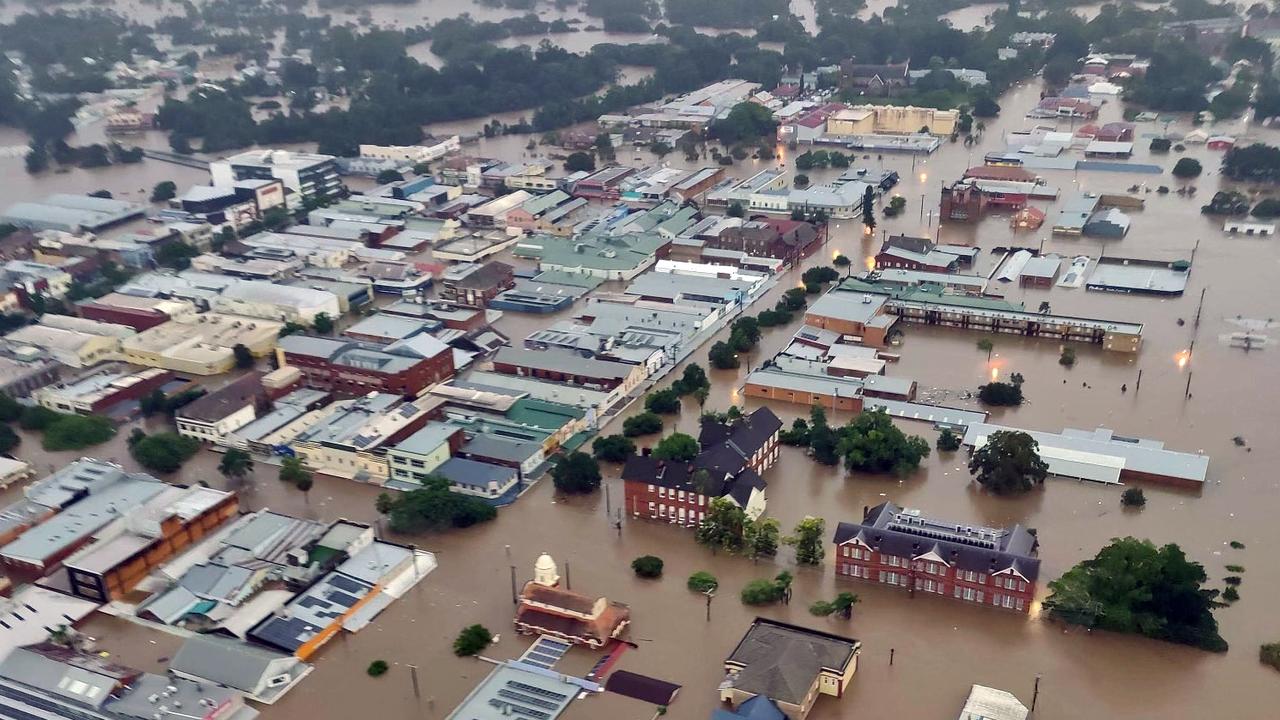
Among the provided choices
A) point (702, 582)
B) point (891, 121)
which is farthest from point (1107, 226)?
point (702, 582)

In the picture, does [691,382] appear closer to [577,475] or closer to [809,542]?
[577,475]

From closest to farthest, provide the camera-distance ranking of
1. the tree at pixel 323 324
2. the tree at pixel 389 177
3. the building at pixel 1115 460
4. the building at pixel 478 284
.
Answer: the building at pixel 1115 460 < the tree at pixel 323 324 < the building at pixel 478 284 < the tree at pixel 389 177

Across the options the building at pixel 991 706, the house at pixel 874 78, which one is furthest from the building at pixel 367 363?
the house at pixel 874 78

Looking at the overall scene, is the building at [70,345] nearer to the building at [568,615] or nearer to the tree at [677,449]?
the tree at [677,449]

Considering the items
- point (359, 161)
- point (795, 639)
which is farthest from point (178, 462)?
point (359, 161)

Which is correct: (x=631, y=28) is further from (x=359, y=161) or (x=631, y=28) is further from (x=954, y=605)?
(x=954, y=605)
